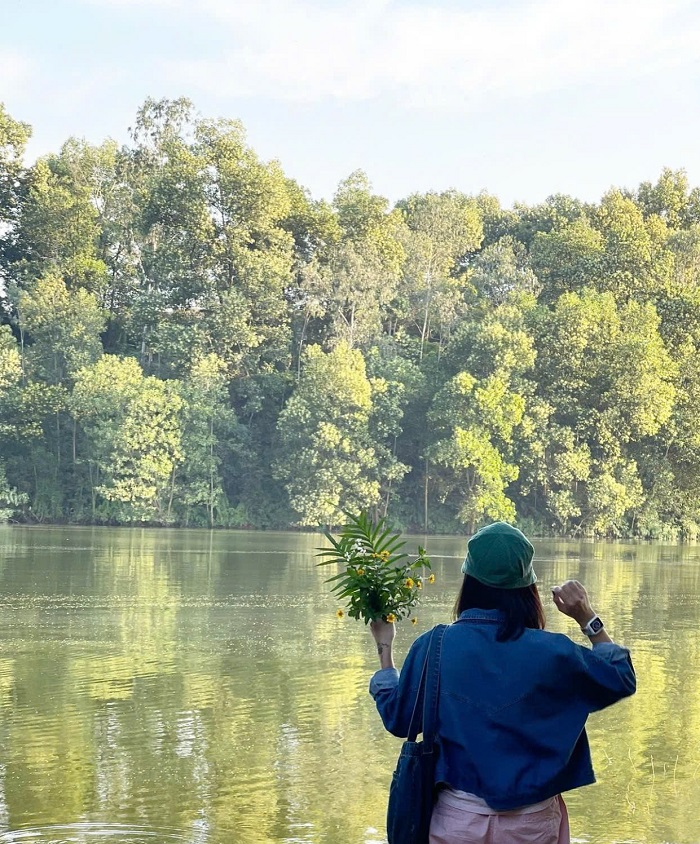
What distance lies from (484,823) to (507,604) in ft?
1.61

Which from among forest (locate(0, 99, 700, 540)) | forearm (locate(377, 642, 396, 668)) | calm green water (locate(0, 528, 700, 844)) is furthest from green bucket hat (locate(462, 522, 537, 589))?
forest (locate(0, 99, 700, 540))

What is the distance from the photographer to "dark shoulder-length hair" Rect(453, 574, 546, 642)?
9.76ft

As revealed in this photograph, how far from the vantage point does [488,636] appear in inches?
117

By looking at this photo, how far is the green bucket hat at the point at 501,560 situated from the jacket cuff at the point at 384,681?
0.30 m

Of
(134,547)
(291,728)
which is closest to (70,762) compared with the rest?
(291,728)

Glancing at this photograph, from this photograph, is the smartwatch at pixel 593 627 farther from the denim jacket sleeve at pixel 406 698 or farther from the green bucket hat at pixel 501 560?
the denim jacket sleeve at pixel 406 698

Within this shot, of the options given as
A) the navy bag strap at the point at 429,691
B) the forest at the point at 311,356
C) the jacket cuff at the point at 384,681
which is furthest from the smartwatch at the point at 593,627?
the forest at the point at 311,356

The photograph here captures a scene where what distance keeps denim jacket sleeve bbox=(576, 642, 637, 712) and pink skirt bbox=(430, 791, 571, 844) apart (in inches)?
11.8

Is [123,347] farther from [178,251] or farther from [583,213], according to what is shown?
[583,213]

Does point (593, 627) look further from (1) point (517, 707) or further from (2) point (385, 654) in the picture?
(2) point (385, 654)

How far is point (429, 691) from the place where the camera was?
9.68 ft

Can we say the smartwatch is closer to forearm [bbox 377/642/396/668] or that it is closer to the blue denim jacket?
the blue denim jacket

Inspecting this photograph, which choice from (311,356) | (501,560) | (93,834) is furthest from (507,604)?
(311,356)

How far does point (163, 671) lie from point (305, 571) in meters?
13.7
